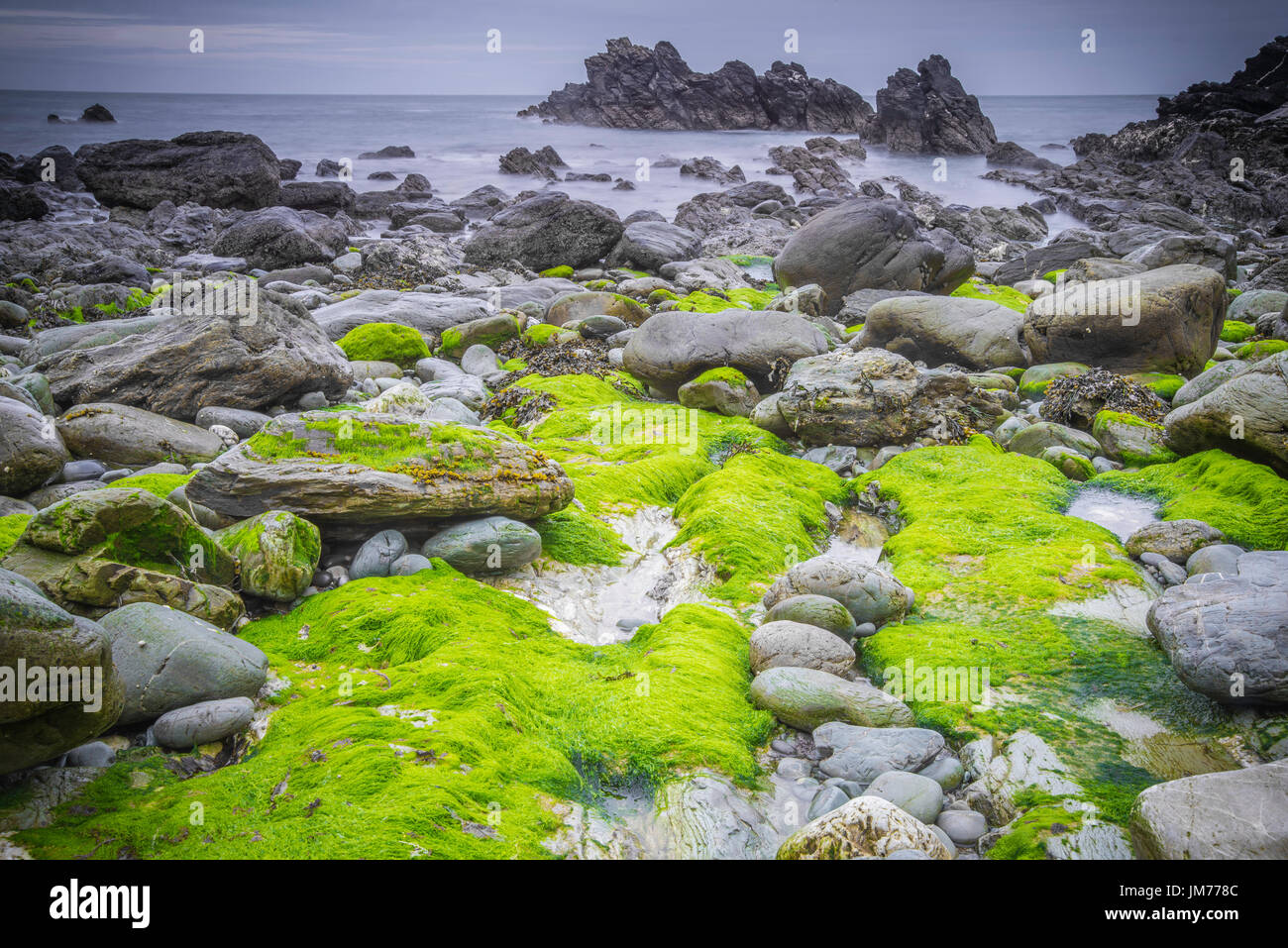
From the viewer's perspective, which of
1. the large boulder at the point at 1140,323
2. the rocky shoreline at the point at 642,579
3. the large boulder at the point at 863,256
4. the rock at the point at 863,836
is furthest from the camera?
the large boulder at the point at 863,256

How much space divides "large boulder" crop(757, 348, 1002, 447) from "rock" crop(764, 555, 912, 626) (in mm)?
3626

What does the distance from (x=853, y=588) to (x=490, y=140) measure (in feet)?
219

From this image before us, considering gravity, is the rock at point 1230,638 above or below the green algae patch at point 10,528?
below

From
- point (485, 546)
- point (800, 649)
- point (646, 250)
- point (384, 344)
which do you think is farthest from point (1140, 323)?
point (646, 250)

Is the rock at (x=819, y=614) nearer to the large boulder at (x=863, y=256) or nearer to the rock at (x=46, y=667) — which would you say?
the rock at (x=46, y=667)

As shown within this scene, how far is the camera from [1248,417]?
7195 millimetres

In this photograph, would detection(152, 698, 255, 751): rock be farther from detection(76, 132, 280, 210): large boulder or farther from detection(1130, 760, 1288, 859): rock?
detection(76, 132, 280, 210): large boulder

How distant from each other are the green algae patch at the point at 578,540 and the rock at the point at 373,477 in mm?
258

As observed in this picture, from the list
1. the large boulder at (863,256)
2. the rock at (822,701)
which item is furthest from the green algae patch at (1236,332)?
the rock at (822,701)

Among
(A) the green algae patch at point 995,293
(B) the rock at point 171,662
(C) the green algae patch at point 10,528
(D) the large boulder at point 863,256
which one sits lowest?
(B) the rock at point 171,662

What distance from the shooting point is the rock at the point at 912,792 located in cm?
365

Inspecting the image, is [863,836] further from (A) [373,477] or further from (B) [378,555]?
(A) [373,477]

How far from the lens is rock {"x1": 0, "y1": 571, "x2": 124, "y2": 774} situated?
2793 millimetres

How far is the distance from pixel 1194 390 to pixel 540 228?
14680 mm
